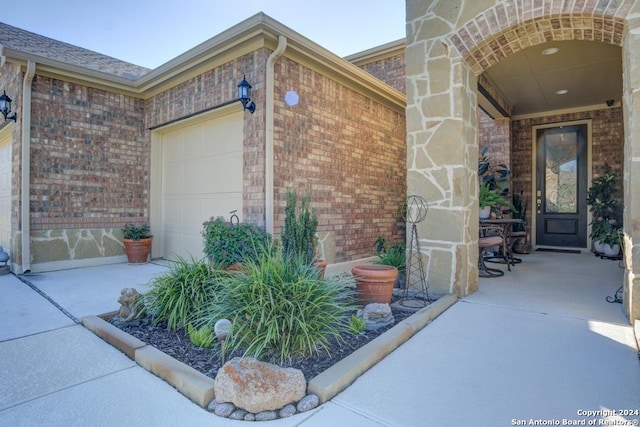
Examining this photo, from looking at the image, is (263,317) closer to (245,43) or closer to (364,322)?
(364,322)

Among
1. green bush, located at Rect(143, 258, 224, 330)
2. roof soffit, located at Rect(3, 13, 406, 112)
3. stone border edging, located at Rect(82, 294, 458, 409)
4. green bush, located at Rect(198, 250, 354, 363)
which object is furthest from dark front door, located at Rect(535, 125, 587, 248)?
green bush, located at Rect(143, 258, 224, 330)

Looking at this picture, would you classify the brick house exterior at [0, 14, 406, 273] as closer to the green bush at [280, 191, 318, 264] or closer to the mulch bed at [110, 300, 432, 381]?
the green bush at [280, 191, 318, 264]

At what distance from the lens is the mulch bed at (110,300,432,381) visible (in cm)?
230

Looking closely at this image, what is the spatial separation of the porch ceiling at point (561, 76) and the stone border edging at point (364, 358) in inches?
160

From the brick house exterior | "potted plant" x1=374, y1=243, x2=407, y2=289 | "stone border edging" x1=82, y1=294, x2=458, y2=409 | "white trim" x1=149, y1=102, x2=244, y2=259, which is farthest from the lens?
"white trim" x1=149, y1=102, x2=244, y2=259

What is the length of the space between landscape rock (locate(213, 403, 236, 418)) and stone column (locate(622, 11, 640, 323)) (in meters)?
3.11

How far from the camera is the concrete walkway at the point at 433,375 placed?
1.79 metres

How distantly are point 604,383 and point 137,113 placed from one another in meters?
7.13

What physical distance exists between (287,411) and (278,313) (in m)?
0.70

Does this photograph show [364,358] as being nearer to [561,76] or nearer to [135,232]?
[135,232]

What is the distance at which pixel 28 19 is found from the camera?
7098 mm

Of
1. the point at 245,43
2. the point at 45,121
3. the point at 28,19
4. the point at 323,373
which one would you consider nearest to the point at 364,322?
the point at 323,373

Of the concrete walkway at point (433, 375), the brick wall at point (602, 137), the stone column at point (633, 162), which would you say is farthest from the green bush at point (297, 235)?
the brick wall at point (602, 137)

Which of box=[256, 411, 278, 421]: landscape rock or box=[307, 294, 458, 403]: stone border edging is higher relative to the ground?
box=[307, 294, 458, 403]: stone border edging
